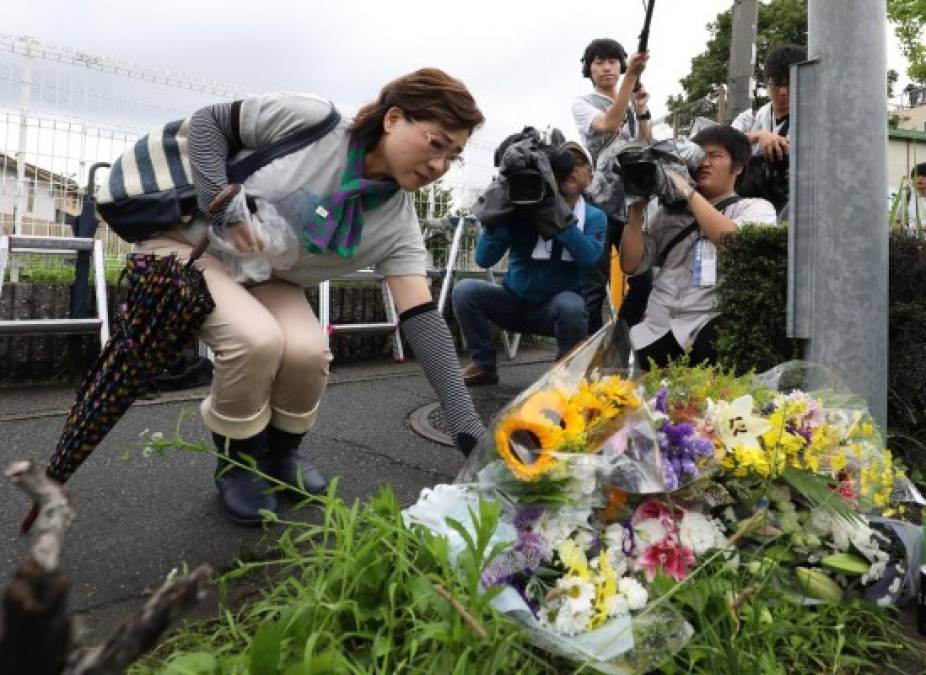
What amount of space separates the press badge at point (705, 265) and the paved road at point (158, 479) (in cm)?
131

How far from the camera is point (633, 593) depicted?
1.35m

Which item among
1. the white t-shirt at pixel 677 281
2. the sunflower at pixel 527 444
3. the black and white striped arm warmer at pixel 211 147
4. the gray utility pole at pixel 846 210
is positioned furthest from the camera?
the white t-shirt at pixel 677 281

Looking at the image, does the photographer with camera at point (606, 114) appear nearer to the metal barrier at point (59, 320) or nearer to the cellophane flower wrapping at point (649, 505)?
the cellophane flower wrapping at point (649, 505)

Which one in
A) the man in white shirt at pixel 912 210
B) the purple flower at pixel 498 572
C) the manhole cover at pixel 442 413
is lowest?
the manhole cover at pixel 442 413

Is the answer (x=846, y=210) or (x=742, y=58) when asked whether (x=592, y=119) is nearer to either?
(x=846, y=210)

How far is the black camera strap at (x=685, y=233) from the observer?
10.7ft

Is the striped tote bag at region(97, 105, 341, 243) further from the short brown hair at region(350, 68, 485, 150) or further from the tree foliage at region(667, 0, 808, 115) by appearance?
the tree foliage at region(667, 0, 808, 115)

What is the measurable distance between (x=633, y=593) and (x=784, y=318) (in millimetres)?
1665

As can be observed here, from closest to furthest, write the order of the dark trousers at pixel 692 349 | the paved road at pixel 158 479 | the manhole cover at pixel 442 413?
1. the paved road at pixel 158 479
2. the dark trousers at pixel 692 349
3. the manhole cover at pixel 442 413

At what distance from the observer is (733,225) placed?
120 inches

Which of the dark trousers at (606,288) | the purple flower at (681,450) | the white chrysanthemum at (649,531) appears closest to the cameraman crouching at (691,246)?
the dark trousers at (606,288)

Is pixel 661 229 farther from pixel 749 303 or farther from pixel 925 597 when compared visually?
pixel 925 597

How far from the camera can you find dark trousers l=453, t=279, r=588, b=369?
408cm

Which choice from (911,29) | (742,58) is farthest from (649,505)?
(911,29)
